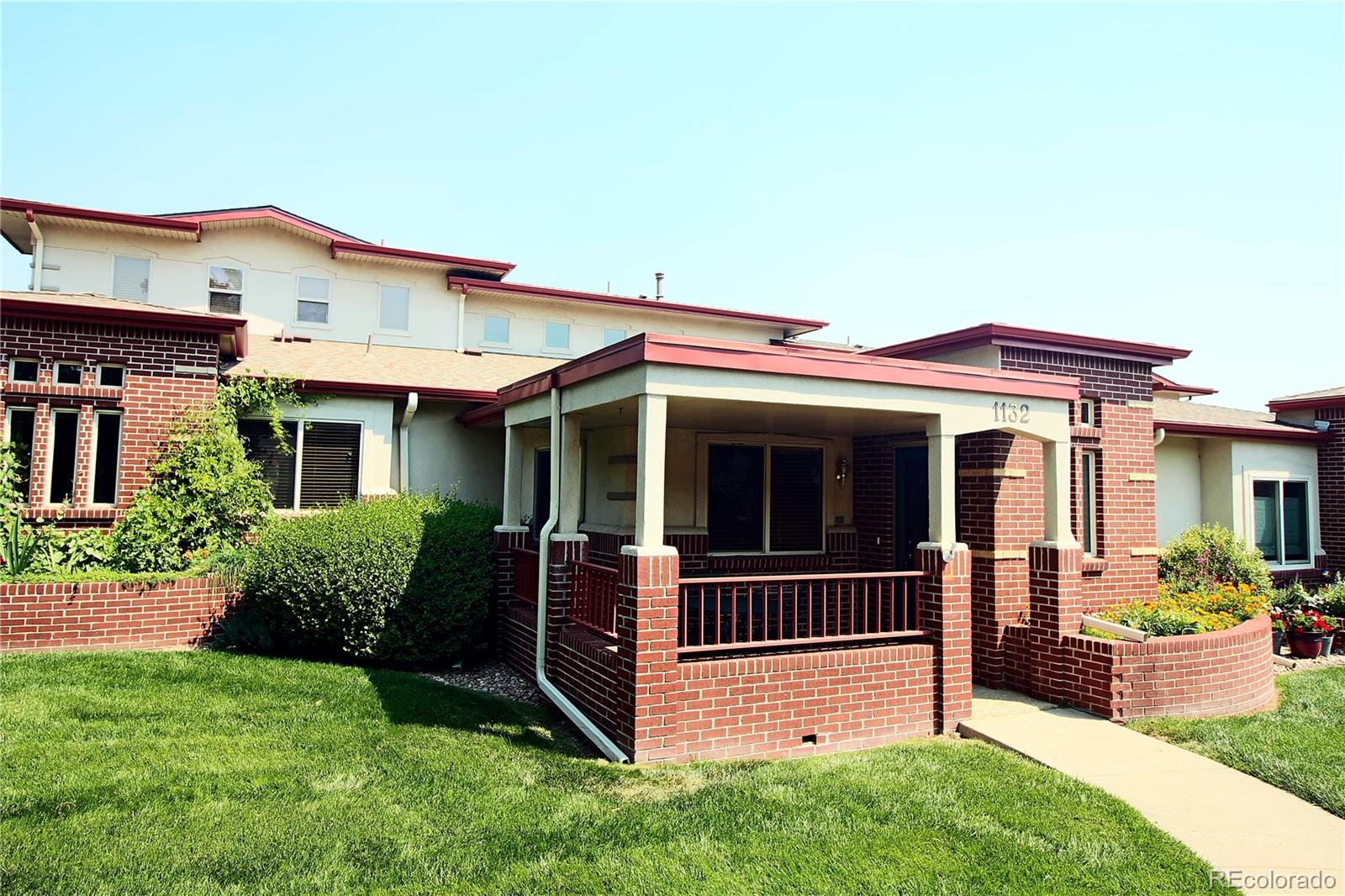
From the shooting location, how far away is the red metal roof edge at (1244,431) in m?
12.9

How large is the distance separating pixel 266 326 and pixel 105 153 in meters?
4.05

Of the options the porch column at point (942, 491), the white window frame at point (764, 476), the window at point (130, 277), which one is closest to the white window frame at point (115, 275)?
the window at point (130, 277)

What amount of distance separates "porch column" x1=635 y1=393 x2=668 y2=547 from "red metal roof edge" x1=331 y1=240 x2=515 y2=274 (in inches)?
396

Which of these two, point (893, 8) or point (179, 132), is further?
point (179, 132)

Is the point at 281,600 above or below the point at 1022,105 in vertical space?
below

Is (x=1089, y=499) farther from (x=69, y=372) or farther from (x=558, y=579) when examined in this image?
(x=69, y=372)

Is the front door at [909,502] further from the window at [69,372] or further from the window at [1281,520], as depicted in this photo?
the window at [69,372]

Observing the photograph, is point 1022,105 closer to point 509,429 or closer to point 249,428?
point 509,429

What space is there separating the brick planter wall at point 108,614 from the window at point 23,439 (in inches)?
67.6

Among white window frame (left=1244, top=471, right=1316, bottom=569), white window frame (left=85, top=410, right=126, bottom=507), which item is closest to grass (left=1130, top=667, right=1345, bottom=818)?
white window frame (left=1244, top=471, right=1316, bottom=569)

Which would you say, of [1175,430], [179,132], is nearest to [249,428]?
[179,132]

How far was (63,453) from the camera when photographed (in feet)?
31.2

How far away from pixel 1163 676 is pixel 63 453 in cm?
1240

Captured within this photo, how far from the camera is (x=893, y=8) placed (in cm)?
753
